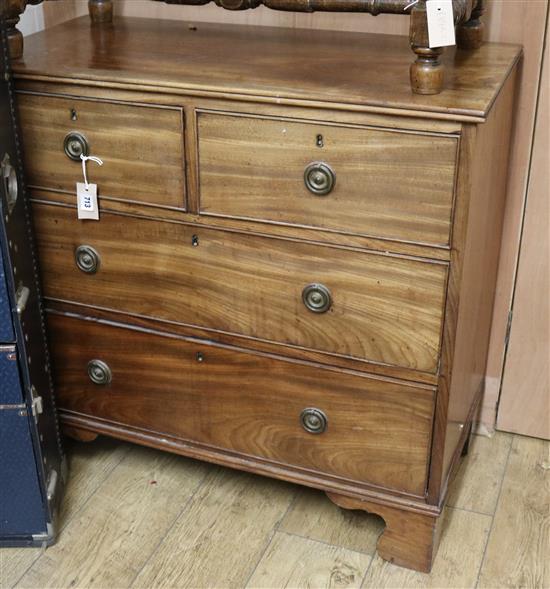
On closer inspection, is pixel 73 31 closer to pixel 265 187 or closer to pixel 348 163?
pixel 265 187

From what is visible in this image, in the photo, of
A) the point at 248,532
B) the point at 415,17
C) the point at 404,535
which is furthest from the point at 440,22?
the point at 248,532

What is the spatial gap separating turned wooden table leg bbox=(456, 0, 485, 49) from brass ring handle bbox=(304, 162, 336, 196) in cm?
48

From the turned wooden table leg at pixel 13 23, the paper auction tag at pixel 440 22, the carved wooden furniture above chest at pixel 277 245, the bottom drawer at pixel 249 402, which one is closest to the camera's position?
the paper auction tag at pixel 440 22

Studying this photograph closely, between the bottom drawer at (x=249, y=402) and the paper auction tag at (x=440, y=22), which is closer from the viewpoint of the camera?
the paper auction tag at (x=440, y=22)

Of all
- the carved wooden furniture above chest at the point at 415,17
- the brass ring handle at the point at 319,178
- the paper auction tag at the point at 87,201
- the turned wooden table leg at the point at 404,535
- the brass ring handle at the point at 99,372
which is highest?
the carved wooden furniture above chest at the point at 415,17

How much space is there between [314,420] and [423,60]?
0.78 metres

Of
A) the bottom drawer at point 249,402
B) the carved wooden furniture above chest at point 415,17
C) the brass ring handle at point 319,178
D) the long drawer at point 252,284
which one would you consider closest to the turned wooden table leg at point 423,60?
the carved wooden furniture above chest at point 415,17

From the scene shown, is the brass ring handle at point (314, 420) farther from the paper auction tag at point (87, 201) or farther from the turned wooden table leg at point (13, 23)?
the turned wooden table leg at point (13, 23)

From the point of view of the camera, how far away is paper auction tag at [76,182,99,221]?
1860 mm

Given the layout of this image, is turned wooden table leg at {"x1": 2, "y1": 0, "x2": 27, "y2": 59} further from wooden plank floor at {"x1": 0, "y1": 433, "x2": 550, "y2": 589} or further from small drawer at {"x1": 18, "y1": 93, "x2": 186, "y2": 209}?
wooden plank floor at {"x1": 0, "y1": 433, "x2": 550, "y2": 589}

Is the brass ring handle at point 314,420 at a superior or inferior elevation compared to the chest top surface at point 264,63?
inferior

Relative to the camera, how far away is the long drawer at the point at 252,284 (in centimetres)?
172

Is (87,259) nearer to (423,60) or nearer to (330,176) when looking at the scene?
(330,176)

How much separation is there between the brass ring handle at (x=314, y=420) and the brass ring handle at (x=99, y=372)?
0.47 meters
